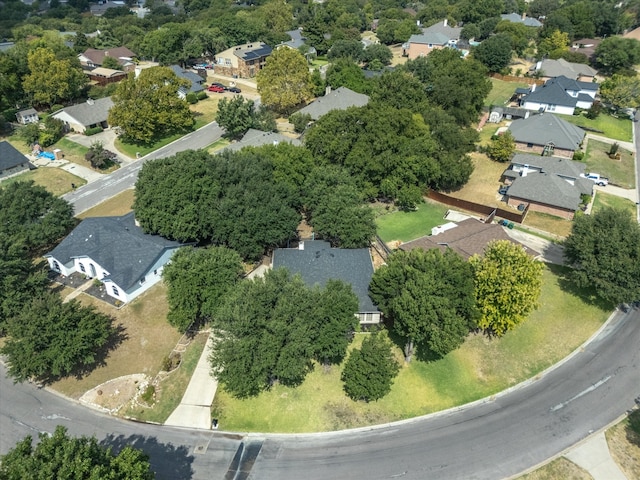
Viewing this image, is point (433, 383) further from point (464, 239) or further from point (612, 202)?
point (612, 202)

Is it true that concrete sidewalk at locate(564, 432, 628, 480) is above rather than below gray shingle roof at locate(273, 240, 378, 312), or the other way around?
below

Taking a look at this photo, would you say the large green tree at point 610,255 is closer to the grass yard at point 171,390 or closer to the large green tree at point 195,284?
the large green tree at point 195,284

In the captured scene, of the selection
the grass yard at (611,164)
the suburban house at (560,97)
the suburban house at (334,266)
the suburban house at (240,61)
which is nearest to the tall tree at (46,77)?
the suburban house at (240,61)

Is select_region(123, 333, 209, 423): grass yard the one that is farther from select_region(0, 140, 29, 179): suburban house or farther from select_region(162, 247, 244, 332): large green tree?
select_region(0, 140, 29, 179): suburban house

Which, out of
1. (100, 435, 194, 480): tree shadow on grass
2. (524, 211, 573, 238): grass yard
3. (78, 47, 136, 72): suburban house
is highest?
(524, 211, 573, 238): grass yard

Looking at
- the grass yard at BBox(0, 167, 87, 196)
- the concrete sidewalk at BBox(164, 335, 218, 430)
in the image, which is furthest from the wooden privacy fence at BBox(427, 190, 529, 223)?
the grass yard at BBox(0, 167, 87, 196)

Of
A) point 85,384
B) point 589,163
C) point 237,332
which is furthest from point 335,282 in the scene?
point 589,163
